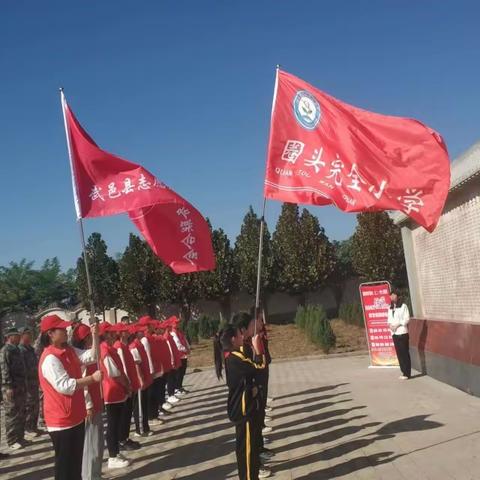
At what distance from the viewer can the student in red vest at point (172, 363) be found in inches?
485

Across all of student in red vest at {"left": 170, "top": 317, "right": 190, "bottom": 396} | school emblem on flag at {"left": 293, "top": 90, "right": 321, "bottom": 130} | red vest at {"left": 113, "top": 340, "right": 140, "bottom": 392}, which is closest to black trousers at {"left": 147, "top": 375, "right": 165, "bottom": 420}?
red vest at {"left": 113, "top": 340, "right": 140, "bottom": 392}

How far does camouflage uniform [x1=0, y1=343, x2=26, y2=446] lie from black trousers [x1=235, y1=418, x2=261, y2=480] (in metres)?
5.25

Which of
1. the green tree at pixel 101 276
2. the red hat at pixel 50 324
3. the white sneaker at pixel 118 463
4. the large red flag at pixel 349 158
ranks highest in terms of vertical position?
the green tree at pixel 101 276

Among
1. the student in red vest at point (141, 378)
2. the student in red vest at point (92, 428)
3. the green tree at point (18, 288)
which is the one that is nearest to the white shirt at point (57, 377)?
the student in red vest at point (92, 428)

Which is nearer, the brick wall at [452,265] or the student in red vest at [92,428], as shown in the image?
the student in red vest at [92,428]

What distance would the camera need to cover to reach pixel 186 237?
7.92 metres

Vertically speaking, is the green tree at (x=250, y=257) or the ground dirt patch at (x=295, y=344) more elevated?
the green tree at (x=250, y=257)

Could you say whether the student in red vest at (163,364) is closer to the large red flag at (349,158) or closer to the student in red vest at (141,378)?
the student in red vest at (141,378)

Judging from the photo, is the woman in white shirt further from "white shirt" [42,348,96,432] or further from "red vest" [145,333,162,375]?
"white shirt" [42,348,96,432]

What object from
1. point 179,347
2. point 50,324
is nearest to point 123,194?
point 50,324

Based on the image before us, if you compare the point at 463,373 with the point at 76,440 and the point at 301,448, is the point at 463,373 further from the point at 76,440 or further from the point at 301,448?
the point at 76,440

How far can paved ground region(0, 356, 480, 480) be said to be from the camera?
6.17 metres

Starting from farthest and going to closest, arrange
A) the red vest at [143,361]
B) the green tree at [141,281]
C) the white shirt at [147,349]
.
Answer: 1. the green tree at [141,281]
2. the white shirt at [147,349]
3. the red vest at [143,361]

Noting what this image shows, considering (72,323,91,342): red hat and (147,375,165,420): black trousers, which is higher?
(72,323,91,342): red hat
